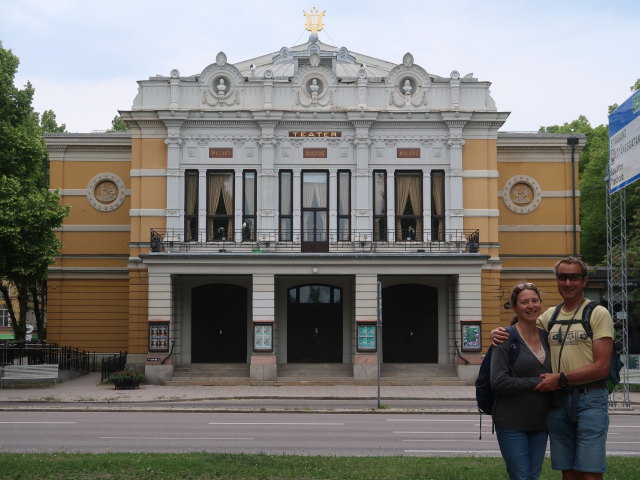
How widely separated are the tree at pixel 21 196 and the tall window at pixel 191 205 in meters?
4.92

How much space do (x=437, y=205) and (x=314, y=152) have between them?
5372mm

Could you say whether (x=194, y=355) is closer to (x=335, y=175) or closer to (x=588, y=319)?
(x=335, y=175)

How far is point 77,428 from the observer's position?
18.9 m

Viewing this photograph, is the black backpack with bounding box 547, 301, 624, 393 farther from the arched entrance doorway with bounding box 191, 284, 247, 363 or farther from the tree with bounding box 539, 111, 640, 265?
the tree with bounding box 539, 111, 640, 265

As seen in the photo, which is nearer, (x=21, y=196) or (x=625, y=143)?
(x=625, y=143)

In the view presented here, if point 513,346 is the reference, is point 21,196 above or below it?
above

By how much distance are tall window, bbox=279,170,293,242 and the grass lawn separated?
814 inches

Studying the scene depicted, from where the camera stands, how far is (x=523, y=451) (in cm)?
721

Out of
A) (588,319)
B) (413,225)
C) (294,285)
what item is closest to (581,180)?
(413,225)

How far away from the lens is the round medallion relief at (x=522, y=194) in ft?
124

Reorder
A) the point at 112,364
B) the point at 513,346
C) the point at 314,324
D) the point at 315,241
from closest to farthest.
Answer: the point at 513,346 < the point at 315,241 < the point at 112,364 < the point at 314,324

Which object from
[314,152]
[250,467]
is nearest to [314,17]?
[314,152]

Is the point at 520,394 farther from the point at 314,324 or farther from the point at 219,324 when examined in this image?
the point at 219,324

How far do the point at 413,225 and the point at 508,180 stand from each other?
21.6 feet
